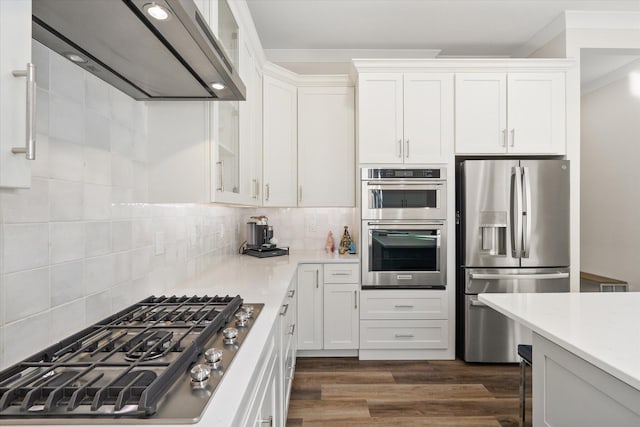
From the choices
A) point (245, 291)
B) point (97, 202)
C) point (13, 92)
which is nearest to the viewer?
point (13, 92)

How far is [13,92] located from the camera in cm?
55

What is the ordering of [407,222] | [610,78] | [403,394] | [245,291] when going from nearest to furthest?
[245,291], [403,394], [407,222], [610,78]

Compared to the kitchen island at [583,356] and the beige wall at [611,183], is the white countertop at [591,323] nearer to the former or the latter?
the kitchen island at [583,356]

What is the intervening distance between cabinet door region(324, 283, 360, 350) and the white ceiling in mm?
2233

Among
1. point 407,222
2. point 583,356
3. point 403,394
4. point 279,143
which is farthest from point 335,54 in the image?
point 583,356

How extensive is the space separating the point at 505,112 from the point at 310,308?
7.84ft

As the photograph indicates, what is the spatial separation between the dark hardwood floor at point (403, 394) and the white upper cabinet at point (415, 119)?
1.73 meters

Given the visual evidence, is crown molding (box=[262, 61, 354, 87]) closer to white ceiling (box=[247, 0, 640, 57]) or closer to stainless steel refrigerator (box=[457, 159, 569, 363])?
white ceiling (box=[247, 0, 640, 57])

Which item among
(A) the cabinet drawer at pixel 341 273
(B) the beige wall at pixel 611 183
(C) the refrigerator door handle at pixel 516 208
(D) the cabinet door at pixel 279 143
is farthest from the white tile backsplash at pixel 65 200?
(B) the beige wall at pixel 611 183

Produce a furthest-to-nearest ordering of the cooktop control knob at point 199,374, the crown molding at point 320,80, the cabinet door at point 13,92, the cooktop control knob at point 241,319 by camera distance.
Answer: the crown molding at point 320,80
the cooktop control knob at point 241,319
the cooktop control knob at point 199,374
the cabinet door at point 13,92

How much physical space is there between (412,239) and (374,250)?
13.3 inches

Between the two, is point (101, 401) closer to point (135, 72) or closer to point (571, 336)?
point (135, 72)

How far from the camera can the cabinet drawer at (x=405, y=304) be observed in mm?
2973

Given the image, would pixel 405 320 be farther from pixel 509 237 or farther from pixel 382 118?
pixel 382 118
